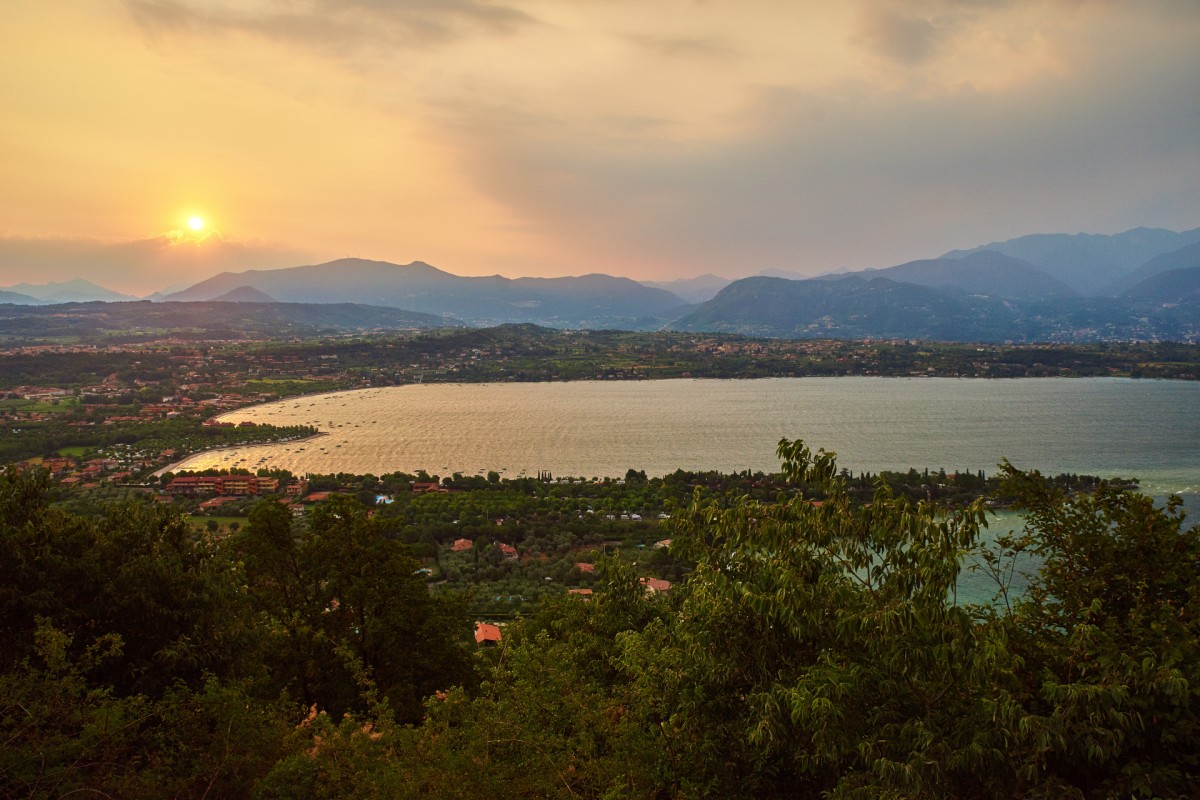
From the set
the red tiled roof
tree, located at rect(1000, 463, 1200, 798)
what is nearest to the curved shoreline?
the red tiled roof

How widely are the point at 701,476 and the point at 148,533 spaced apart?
105 ft

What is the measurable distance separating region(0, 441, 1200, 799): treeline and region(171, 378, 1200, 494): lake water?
34928 millimetres

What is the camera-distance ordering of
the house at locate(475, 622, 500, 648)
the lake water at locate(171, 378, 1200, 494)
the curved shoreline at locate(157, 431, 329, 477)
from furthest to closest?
1. the lake water at locate(171, 378, 1200, 494)
2. the curved shoreline at locate(157, 431, 329, 477)
3. the house at locate(475, 622, 500, 648)

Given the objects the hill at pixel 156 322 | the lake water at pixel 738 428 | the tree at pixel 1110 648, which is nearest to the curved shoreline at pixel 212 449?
the lake water at pixel 738 428

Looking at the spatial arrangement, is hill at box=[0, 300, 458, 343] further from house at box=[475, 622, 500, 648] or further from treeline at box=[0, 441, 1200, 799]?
treeline at box=[0, 441, 1200, 799]

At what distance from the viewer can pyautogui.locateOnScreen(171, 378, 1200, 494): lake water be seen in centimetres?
4303

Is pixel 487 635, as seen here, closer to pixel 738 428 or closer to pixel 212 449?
pixel 212 449

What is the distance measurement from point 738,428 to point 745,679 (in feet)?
169

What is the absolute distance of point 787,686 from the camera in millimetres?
4465

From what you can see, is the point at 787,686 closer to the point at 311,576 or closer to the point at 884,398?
the point at 311,576

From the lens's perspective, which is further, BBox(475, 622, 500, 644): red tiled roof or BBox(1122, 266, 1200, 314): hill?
BBox(1122, 266, 1200, 314): hill

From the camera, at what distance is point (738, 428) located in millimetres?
55094

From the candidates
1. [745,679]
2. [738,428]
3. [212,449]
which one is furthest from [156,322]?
[745,679]

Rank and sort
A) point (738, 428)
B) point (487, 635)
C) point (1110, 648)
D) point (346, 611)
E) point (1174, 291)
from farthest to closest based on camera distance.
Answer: point (1174, 291) → point (738, 428) → point (487, 635) → point (346, 611) → point (1110, 648)
